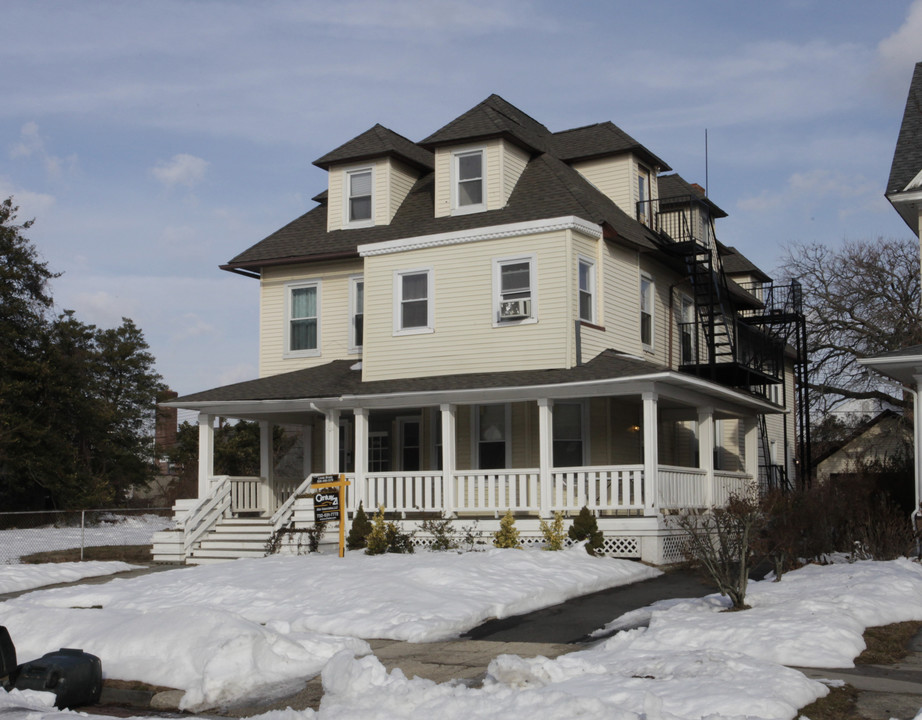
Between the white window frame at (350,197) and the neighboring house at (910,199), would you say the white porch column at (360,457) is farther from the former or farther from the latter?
the neighboring house at (910,199)

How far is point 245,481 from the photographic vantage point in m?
23.0

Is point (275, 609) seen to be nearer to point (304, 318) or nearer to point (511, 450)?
point (511, 450)

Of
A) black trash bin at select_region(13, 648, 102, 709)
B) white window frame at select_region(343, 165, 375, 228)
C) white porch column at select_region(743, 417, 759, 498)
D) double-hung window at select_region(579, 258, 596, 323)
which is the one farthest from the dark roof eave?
black trash bin at select_region(13, 648, 102, 709)

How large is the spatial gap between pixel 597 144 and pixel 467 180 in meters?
4.27

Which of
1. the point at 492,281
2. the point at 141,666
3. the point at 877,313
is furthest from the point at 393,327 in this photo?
the point at 877,313

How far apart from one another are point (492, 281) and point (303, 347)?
5672 mm

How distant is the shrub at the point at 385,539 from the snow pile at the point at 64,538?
5.90 m

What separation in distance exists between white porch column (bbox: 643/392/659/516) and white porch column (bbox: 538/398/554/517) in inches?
70.7

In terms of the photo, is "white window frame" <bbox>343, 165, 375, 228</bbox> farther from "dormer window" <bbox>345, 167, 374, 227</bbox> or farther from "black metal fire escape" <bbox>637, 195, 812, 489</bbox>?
"black metal fire escape" <bbox>637, 195, 812, 489</bbox>

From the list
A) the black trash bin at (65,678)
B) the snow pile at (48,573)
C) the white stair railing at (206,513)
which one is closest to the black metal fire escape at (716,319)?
the white stair railing at (206,513)

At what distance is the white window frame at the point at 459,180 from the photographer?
22.2 m

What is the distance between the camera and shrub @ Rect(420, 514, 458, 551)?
747 inches

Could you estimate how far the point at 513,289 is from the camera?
2095 centimetres

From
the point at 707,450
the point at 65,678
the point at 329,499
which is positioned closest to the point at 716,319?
the point at 707,450
